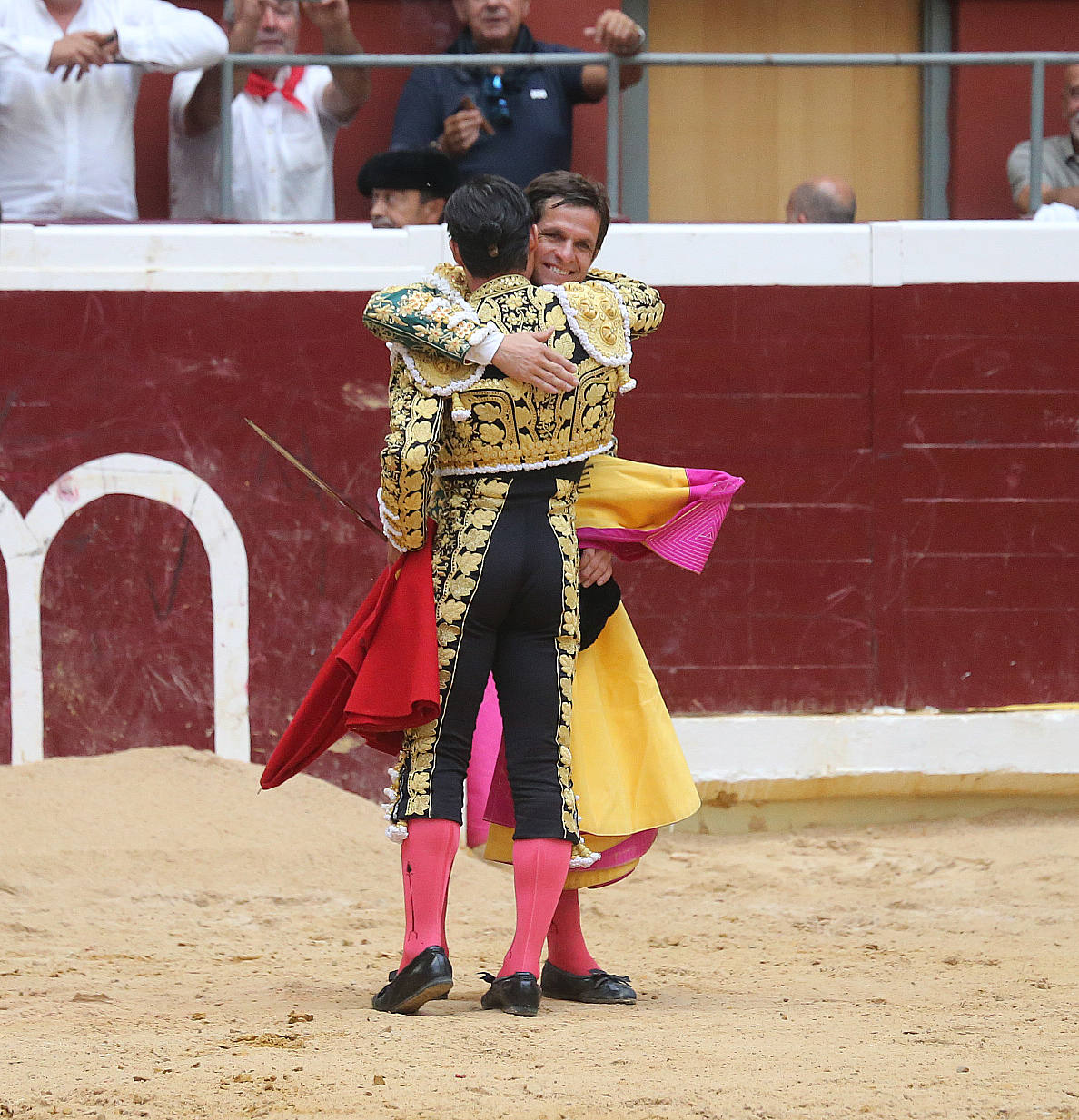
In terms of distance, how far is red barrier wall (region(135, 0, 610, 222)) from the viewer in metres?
6.33

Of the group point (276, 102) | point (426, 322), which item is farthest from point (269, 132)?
point (426, 322)

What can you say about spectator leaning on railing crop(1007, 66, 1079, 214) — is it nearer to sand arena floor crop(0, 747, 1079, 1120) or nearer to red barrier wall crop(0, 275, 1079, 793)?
red barrier wall crop(0, 275, 1079, 793)

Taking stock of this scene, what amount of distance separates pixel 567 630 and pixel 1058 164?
12.2ft

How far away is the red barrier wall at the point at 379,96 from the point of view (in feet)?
20.8

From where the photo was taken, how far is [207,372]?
17.6 feet

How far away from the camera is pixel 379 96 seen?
6.44m

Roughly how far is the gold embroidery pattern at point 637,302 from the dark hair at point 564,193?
0.29ft

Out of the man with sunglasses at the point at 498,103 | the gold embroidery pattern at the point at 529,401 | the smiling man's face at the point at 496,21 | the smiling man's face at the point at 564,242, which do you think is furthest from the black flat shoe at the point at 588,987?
the smiling man's face at the point at 496,21

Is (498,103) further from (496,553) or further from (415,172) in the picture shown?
(496,553)

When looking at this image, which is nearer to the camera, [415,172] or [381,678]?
[381,678]

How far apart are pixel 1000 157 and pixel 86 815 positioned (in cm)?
432

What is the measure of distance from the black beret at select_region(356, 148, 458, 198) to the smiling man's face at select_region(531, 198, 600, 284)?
2221 millimetres

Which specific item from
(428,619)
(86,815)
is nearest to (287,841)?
(86,815)

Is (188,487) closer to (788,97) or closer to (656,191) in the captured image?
(656,191)
